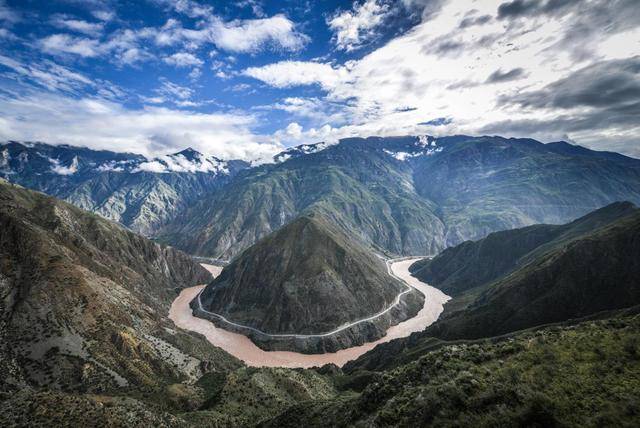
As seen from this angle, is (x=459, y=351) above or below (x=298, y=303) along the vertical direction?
above

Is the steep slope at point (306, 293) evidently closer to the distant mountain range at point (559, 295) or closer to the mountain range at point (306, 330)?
the mountain range at point (306, 330)

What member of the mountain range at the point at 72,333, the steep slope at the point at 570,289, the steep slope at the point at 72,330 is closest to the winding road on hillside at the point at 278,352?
the mountain range at the point at 72,333

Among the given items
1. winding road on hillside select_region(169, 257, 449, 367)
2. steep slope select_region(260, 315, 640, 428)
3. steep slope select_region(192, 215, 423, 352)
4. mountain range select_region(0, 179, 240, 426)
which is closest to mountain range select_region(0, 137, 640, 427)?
steep slope select_region(260, 315, 640, 428)

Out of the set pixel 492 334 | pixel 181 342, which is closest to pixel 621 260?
pixel 492 334

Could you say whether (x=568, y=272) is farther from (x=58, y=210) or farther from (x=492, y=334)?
(x=58, y=210)

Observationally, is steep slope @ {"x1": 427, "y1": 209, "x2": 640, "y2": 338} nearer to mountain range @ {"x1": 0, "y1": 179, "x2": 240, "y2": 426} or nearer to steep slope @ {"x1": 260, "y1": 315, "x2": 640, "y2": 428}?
steep slope @ {"x1": 260, "y1": 315, "x2": 640, "y2": 428}

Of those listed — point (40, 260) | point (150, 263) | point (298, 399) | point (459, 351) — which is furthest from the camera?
Result: point (150, 263)
